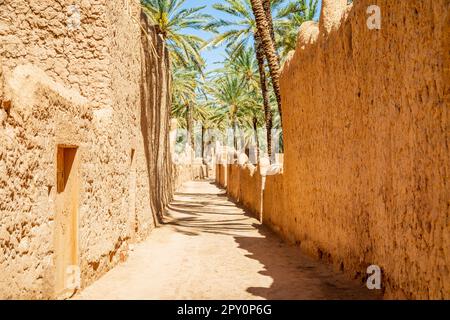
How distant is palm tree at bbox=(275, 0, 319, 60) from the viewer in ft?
65.6

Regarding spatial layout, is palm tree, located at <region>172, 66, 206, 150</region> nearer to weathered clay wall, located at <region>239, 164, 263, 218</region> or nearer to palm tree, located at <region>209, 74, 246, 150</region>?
palm tree, located at <region>209, 74, 246, 150</region>

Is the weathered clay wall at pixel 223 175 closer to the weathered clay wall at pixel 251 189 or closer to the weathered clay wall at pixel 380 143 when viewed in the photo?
Answer: the weathered clay wall at pixel 251 189

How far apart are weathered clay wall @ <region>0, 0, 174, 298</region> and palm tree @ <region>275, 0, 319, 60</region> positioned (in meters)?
11.1

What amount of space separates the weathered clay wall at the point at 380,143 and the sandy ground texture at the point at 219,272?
433 millimetres

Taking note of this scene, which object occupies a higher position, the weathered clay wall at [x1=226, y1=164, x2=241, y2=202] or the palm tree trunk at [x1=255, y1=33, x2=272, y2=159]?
the palm tree trunk at [x1=255, y1=33, x2=272, y2=159]

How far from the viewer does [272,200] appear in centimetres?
1101

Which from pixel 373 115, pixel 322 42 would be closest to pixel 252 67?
pixel 322 42

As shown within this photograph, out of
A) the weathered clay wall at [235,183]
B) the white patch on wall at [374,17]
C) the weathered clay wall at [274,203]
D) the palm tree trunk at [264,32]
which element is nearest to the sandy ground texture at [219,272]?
the weathered clay wall at [274,203]

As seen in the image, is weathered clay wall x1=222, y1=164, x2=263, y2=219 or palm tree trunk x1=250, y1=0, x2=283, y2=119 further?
weathered clay wall x1=222, y1=164, x2=263, y2=219

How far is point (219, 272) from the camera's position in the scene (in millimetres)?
6750

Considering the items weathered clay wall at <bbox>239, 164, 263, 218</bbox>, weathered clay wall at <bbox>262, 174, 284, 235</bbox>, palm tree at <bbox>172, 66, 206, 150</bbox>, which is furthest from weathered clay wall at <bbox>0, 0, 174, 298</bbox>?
palm tree at <bbox>172, 66, 206, 150</bbox>

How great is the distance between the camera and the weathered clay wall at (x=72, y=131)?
3.72 meters
